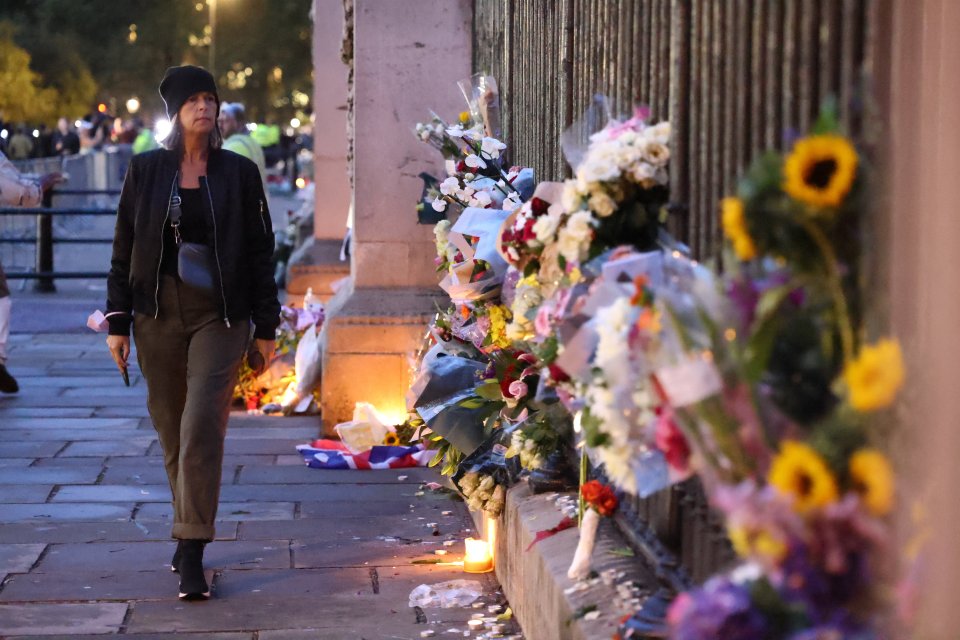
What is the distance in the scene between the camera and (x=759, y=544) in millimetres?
2416

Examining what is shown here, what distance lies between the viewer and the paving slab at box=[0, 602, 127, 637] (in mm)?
5094

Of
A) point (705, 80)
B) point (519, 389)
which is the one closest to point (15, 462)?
point (519, 389)

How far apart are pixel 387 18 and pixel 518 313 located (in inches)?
181

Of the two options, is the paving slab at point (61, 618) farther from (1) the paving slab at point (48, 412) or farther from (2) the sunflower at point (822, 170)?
(1) the paving slab at point (48, 412)

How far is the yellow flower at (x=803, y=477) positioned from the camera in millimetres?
2324

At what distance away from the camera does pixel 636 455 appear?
3.27 m

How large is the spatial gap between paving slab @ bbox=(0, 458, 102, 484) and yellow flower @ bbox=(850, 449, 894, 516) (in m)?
5.82

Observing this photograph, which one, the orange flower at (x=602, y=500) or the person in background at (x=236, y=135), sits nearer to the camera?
the orange flower at (x=602, y=500)

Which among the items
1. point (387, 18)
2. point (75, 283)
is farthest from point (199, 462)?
point (75, 283)

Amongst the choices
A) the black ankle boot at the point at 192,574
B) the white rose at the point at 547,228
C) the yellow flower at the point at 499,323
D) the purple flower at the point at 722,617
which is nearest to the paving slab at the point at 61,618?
the black ankle boot at the point at 192,574

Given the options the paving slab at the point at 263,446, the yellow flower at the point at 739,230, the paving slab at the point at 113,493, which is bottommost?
the paving slab at the point at 263,446

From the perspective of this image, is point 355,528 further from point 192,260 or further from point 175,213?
point 175,213

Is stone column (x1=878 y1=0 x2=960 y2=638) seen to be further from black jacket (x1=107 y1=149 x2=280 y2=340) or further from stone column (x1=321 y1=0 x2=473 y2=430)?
stone column (x1=321 y1=0 x2=473 y2=430)

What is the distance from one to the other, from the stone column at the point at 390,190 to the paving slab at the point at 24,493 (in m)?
1.95
